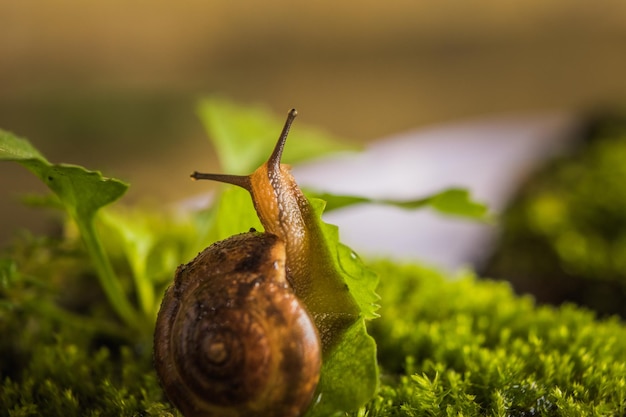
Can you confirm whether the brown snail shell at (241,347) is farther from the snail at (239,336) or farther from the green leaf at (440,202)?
the green leaf at (440,202)

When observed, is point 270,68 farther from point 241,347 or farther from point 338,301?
point 241,347

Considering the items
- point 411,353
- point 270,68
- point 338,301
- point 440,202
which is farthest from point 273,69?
point 338,301

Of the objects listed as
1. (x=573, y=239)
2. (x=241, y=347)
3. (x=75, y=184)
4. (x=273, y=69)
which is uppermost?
(x=273, y=69)

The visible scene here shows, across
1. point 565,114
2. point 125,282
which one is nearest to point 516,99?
point 565,114

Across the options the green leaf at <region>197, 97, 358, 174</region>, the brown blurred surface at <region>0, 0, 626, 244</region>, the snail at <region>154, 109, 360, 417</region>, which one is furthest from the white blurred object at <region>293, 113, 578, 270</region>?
the snail at <region>154, 109, 360, 417</region>

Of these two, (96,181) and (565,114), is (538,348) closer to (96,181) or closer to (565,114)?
(96,181)

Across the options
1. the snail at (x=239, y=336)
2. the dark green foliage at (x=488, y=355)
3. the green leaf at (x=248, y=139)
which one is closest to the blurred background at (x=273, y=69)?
the green leaf at (x=248, y=139)

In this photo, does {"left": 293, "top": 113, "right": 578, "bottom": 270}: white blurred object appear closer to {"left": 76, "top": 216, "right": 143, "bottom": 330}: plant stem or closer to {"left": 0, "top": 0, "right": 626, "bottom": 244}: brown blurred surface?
{"left": 0, "top": 0, "right": 626, "bottom": 244}: brown blurred surface
